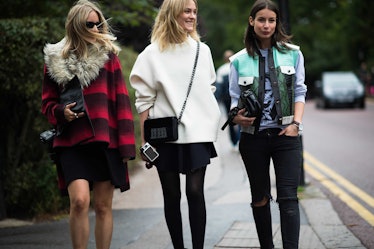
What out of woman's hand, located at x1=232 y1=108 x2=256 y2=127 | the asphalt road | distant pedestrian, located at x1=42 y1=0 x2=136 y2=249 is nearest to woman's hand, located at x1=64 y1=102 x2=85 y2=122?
distant pedestrian, located at x1=42 y1=0 x2=136 y2=249

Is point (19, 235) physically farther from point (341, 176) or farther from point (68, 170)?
point (341, 176)

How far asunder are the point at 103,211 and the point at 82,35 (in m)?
1.19

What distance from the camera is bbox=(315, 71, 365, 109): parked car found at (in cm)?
2875

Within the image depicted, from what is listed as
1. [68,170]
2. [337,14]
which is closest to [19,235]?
[68,170]

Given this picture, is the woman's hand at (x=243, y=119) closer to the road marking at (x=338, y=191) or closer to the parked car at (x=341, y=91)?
the road marking at (x=338, y=191)

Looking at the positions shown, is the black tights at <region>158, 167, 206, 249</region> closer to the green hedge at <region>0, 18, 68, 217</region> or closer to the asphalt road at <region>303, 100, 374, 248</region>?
the asphalt road at <region>303, 100, 374, 248</region>

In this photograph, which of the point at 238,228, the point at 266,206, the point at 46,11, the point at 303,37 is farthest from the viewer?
the point at 303,37

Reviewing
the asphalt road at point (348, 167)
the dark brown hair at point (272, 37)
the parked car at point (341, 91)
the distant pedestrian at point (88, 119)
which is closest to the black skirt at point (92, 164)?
the distant pedestrian at point (88, 119)

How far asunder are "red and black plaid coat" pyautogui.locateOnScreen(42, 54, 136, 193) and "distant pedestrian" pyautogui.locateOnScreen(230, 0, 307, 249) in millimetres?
817

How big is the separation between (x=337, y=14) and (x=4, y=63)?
36.9 metres

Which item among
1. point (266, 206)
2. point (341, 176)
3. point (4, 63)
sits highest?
point (4, 63)

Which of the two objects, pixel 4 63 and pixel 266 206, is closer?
pixel 266 206

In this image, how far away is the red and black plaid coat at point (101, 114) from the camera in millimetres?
4363

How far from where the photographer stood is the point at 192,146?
181 inches
